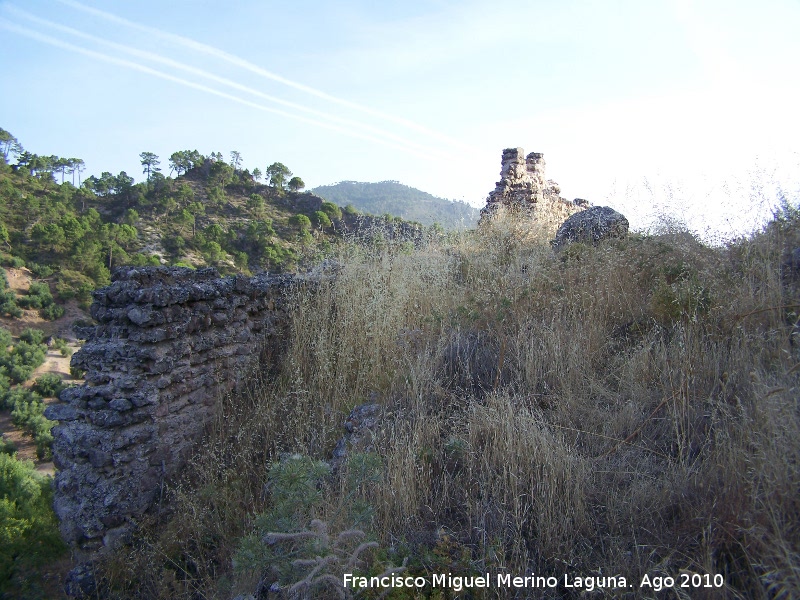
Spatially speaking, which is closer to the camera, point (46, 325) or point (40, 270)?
point (46, 325)

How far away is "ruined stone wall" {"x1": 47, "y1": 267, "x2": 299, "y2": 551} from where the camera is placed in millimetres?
3494

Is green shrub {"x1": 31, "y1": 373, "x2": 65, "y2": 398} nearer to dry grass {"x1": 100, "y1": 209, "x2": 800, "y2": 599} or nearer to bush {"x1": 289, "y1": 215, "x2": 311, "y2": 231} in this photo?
bush {"x1": 289, "y1": 215, "x2": 311, "y2": 231}

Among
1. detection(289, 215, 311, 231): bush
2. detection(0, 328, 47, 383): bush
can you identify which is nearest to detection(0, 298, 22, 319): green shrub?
detection(0, 328, 47, 383): bush

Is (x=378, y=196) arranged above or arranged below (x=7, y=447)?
above

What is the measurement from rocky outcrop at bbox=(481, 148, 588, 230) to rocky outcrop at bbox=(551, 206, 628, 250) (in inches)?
92.0

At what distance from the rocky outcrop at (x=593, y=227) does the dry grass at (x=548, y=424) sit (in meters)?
0.88

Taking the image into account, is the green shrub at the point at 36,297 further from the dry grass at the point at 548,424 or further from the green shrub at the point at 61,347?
the dry grass at the point at 548,424

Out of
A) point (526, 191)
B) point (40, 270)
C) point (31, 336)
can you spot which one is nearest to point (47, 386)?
point (31, 336)

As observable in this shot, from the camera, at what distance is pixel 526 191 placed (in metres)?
10.5

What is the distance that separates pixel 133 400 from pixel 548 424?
3.07 m

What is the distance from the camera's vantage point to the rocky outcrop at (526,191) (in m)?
9.86

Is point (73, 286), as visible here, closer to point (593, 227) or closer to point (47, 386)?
point (47, 386)

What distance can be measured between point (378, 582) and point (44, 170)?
42.7 meters

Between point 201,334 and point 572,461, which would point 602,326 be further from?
point 201,334
